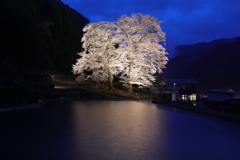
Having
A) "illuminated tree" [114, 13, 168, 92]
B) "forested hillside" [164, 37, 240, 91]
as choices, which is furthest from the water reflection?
"forested hillside" [164, 37, 240, 91]

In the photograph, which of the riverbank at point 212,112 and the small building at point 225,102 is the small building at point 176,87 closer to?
the small building at point 225,102

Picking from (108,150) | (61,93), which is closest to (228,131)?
(108,150)

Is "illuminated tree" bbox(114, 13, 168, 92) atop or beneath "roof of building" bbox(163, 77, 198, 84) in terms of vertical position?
atop

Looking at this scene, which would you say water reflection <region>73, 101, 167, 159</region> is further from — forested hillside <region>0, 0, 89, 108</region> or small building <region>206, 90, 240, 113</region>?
forested hillside <region>0, 0, 89, 108</region>

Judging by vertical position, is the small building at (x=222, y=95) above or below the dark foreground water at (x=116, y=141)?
above

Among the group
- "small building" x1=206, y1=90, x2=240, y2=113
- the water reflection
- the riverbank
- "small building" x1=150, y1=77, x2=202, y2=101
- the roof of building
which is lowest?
→ the water reflection

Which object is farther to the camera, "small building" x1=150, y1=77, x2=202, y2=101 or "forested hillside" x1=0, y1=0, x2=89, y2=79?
"small building" x1=150, y1=77, x2=202, y2=101

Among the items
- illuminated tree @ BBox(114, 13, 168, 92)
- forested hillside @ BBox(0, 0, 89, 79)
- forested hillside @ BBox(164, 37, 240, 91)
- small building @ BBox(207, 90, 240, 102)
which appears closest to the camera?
small building @ BBox(207, 90, 240, 102)

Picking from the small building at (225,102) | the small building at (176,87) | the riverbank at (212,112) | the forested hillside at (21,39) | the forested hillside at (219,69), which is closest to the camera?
the riverbank at (212,112)

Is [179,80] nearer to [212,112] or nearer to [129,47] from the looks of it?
[129,47]

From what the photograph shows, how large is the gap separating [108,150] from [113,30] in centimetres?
2457

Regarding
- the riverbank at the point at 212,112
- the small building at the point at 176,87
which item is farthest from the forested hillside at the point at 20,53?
the small building at the point at 176,87

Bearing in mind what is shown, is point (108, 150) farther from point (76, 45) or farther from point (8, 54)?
point (76, 45)

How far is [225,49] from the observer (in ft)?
327
